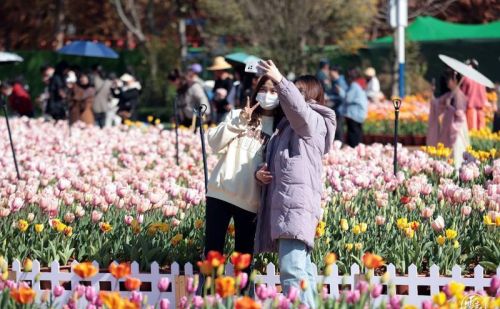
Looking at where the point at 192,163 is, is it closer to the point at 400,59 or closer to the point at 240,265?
the point at 240,265

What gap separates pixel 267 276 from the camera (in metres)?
6.86

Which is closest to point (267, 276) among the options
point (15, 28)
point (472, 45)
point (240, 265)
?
point (240, 265)

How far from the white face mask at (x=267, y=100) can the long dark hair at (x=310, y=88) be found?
0.14 metres

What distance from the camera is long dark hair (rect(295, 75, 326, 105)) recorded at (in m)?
6.36

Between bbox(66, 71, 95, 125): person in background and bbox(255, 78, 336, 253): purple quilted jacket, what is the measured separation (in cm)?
1380

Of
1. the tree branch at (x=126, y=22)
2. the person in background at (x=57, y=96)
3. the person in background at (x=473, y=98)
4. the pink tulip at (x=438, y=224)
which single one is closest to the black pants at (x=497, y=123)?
the person in background at (x=473, y=98)

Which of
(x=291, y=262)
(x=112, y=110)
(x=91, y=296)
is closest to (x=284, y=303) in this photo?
(x=91, y=296)

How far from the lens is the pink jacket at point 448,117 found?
13.1 m

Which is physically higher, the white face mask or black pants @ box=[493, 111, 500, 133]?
black pants @ box=[493, 111, 500, 133]

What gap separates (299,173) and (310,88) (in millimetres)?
469

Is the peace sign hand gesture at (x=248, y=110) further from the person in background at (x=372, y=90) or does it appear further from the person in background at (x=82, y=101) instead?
the person in background at (x=372, y=90)

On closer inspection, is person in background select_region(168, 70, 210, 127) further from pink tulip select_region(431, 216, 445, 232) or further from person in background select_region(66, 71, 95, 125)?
pink tulip select_region(431, 216, 445, 232)

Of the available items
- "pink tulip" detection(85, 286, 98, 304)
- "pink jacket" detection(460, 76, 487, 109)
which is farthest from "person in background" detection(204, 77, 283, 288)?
"pink jacket" detection(460, 76, 487, 109)

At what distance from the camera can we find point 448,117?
13.3m
